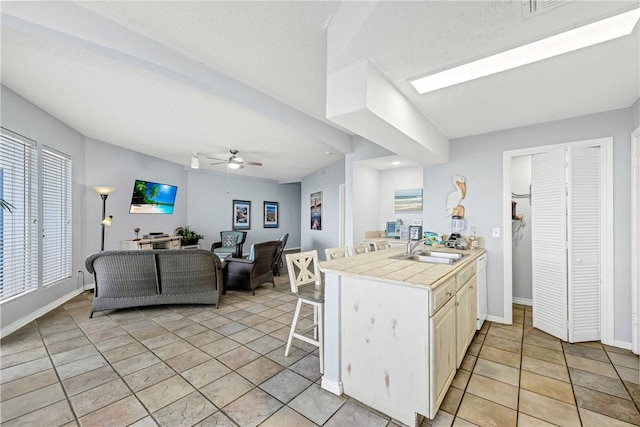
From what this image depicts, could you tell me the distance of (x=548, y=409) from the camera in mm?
1812

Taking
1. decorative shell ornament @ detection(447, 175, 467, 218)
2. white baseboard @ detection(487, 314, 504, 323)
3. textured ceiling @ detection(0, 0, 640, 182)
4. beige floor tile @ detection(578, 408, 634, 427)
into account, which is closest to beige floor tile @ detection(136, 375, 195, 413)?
textured ceiling @ detection(0, 0, 640, 182)

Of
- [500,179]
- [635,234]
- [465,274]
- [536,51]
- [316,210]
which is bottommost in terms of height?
[465,274]

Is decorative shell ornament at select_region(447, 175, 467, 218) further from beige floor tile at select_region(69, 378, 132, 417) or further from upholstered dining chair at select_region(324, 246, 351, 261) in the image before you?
beige floor tile at select_region(69, 378, 132, 417)

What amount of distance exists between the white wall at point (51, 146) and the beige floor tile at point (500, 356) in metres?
4.90

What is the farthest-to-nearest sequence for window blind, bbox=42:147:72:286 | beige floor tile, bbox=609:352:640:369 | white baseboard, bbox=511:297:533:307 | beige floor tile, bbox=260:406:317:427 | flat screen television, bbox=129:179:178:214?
flat screen television, bbox=129:179:178:214 → white baseboard, bbox=511:297:533:307 → window blind, bbox=42:147:72:286 → beige floor tile, bbox=609:352:640:369 → beige floor tile, bbox=260:406:317:427

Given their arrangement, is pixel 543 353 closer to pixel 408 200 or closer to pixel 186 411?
pixel 408 200

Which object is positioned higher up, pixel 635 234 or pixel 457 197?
pixel 457 197

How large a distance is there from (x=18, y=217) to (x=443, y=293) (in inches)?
176

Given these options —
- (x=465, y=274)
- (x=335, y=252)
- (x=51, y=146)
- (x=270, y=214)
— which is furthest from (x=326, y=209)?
(x=51, y=146)

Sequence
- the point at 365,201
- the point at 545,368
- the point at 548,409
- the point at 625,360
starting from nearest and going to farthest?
the point at 548,409 → the point at 545,368 → the point at 625,360 → the point at 365,201

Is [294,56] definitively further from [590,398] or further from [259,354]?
[590,398]

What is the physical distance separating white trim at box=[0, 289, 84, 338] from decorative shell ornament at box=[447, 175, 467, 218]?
17.6 feet

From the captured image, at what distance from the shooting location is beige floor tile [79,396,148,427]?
1668mm

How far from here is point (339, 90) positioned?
76.7 inches
